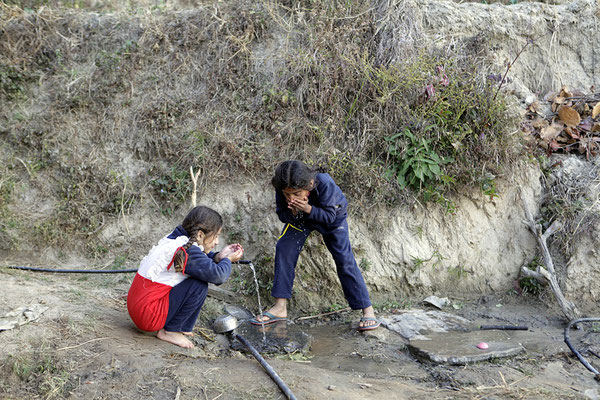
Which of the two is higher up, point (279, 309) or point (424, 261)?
point (424, 261)

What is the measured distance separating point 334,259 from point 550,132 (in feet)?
10.2

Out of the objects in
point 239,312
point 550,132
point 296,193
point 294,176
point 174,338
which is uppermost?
point 550,132

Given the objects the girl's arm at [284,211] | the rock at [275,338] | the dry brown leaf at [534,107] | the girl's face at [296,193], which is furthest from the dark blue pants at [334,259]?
the dry brown leaf at [534,107]

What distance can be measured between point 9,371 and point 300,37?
4854mm

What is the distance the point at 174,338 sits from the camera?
12.4 ft

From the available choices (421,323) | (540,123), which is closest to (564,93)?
(540,123)

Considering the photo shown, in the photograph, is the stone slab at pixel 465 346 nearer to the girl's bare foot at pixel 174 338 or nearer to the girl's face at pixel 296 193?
the girl's face at pixel 296 193

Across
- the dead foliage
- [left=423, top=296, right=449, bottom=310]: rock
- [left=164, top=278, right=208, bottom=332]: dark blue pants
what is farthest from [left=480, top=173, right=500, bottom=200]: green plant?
[left=164, top=278, right=208, bottom=332]: dark blue pants

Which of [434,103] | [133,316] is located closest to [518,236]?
[434,103]

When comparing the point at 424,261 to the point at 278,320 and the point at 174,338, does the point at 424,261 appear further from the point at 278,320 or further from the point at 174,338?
the point at 174,338

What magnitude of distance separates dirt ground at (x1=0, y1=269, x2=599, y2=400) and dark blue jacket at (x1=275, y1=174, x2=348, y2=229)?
3.40 feet

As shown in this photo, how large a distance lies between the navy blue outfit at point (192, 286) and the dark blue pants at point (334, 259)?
2.95ft

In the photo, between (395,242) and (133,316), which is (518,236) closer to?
(395,242)

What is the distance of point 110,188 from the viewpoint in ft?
18.9
